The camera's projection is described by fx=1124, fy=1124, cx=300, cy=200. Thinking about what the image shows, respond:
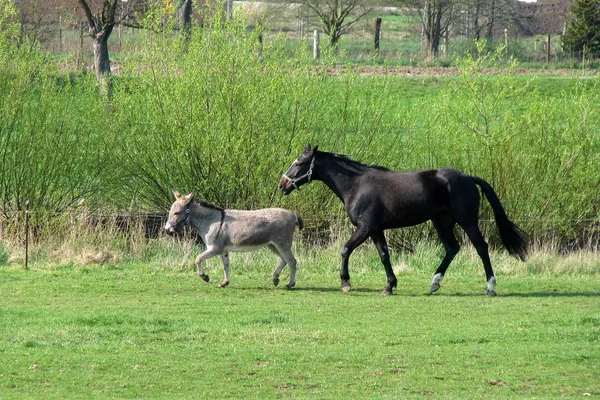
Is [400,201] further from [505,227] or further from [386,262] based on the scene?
[505,227]

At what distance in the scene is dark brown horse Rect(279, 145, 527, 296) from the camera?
56.8ft

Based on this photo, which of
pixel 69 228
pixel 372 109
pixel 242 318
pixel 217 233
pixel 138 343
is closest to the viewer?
pixel 138 343

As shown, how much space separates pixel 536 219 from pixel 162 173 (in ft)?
25.7

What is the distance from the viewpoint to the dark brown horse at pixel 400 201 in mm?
17312

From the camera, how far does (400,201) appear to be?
17594mm

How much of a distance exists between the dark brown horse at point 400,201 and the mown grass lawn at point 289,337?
65 cm

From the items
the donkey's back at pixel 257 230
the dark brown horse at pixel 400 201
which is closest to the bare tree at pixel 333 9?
the dark brown horse at pixel 400 201

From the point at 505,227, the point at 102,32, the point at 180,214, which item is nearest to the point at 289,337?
the point at 180,214

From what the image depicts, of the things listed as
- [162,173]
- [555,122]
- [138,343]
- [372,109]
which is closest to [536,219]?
[555,122]

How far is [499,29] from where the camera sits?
67.3 m

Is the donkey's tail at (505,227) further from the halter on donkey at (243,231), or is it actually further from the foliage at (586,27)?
the foliage at (586,27)

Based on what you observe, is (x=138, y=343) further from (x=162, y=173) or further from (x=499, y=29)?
(x=499, y=29)

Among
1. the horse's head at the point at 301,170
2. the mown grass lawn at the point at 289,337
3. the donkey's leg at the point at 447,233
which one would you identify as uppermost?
the horse's head at the point at 301,170

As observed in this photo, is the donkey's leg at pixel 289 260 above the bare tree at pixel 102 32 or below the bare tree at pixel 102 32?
below
